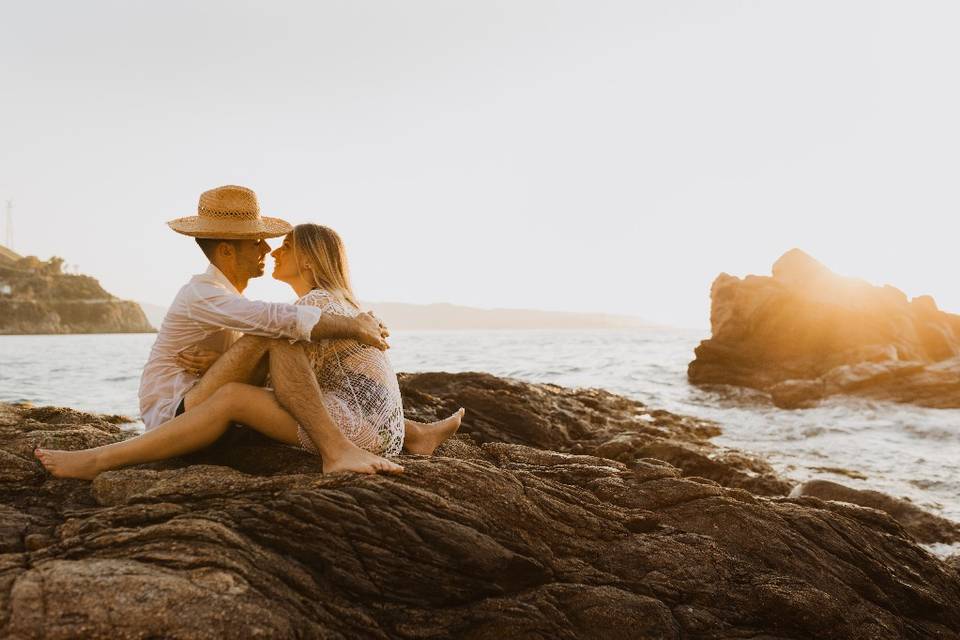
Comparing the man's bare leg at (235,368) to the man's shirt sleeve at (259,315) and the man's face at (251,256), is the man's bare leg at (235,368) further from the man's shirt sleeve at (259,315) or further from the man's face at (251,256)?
the man's face at (251,256)

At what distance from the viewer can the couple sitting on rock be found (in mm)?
4707

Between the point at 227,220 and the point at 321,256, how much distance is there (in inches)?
32.9

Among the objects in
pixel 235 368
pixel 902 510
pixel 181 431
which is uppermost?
pixel 235 368

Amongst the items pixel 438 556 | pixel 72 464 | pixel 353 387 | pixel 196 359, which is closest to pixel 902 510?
pixel 438 556

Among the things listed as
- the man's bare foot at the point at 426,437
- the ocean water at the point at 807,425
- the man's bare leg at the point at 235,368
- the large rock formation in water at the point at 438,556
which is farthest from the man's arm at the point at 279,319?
the ocean water at the point at 807,425

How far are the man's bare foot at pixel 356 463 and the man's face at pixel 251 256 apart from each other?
185 cm

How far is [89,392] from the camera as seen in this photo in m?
22.1

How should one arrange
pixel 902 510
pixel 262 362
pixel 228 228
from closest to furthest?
1. pixel 262 362
2. pixel 228 228
3. pixel 902 510

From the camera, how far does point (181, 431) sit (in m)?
4.85

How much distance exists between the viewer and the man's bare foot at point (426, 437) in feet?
19.9

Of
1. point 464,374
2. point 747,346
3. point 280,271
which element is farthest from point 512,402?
point 747,346

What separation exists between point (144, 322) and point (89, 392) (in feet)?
366

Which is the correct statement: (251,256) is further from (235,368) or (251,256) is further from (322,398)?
(322,398)

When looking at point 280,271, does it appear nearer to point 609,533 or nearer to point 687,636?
point 609,533
